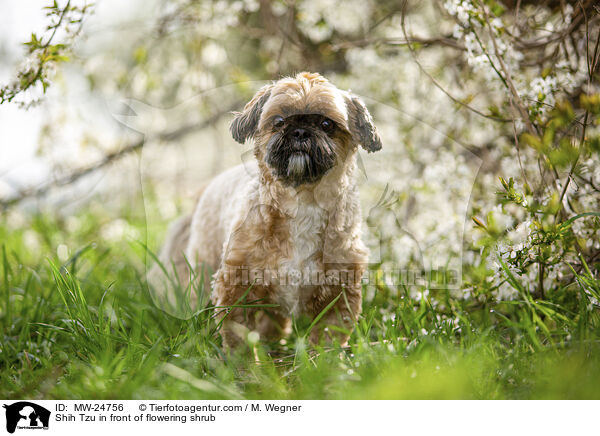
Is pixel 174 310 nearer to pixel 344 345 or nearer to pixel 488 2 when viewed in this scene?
pixel 344 345

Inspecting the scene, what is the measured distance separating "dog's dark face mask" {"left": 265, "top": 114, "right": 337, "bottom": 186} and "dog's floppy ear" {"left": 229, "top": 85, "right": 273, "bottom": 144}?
12cm

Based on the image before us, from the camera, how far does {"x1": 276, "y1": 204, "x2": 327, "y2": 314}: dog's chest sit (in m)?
2.34

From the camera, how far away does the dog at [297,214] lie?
2125 mm

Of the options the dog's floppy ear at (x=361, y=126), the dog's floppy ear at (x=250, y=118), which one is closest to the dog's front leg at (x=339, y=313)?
the dog's floppy ear at (x=361, y=126)

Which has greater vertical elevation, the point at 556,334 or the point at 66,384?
the point at 66,384

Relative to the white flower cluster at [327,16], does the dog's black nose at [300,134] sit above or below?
above

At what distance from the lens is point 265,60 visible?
5.13 m
